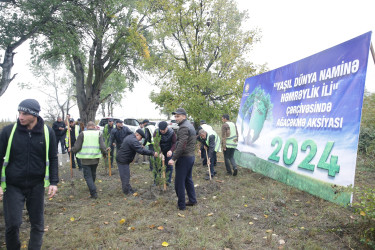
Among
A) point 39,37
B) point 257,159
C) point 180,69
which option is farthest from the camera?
point 39,37

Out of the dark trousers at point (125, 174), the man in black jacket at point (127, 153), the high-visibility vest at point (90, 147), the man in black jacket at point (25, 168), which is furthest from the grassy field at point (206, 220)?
the high-visibility vest at point (90, 147)

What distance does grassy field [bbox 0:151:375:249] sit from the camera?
3.66 meters

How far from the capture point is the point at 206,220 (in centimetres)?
444

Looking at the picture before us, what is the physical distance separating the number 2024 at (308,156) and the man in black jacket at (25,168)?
16.7 ft

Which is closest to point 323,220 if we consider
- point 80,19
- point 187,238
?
point 187,238

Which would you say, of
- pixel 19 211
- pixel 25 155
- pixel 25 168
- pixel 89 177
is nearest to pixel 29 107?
pixel 25 155

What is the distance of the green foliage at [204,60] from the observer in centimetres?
1128

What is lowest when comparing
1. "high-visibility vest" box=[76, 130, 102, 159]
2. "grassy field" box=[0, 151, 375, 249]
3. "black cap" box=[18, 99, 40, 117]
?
"grassy field" box=[0, 151, 375, 249]

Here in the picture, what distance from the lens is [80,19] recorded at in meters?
14.1

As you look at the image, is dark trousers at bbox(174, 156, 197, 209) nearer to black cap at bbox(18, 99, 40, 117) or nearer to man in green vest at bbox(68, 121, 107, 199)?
man in green vest at bbox(68, 121, 107, 199)

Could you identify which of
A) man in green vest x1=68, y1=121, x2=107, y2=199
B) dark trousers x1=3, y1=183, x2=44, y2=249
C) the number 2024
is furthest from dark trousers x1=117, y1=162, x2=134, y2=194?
the number 2024

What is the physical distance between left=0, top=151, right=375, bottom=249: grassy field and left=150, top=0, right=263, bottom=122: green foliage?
5449 mm

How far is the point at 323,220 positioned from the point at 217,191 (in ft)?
8.41

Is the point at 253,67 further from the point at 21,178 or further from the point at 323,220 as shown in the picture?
the point at 21,178
